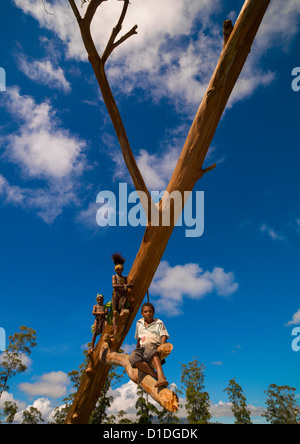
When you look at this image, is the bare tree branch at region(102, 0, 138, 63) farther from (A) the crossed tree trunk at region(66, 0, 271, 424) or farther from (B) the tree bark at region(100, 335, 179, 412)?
(B) the tree bark at region(100, 335, 179, 412)

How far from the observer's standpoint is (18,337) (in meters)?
23.2

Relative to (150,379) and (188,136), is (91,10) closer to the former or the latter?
(188,136)

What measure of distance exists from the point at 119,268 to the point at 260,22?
4386mm

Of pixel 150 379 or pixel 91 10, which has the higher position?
pixel 91 10

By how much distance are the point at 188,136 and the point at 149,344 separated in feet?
9.91

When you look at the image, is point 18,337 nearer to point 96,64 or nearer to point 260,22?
point 96,64

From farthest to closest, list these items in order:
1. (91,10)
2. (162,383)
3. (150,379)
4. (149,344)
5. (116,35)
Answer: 1. (116,35)
2. (91,10)
3. (149,344)
4. (150,379)
5. (162,383)

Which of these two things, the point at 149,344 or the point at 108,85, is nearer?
the point at 149,344

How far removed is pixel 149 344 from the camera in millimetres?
3410

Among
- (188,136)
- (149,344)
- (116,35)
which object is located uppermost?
(116,35)

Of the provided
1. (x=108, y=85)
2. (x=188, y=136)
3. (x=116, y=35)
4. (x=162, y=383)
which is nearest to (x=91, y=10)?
(x=116, y=35)

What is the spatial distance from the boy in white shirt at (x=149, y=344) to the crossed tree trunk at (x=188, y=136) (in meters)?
0.59

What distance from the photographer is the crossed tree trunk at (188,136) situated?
13.4 feet
